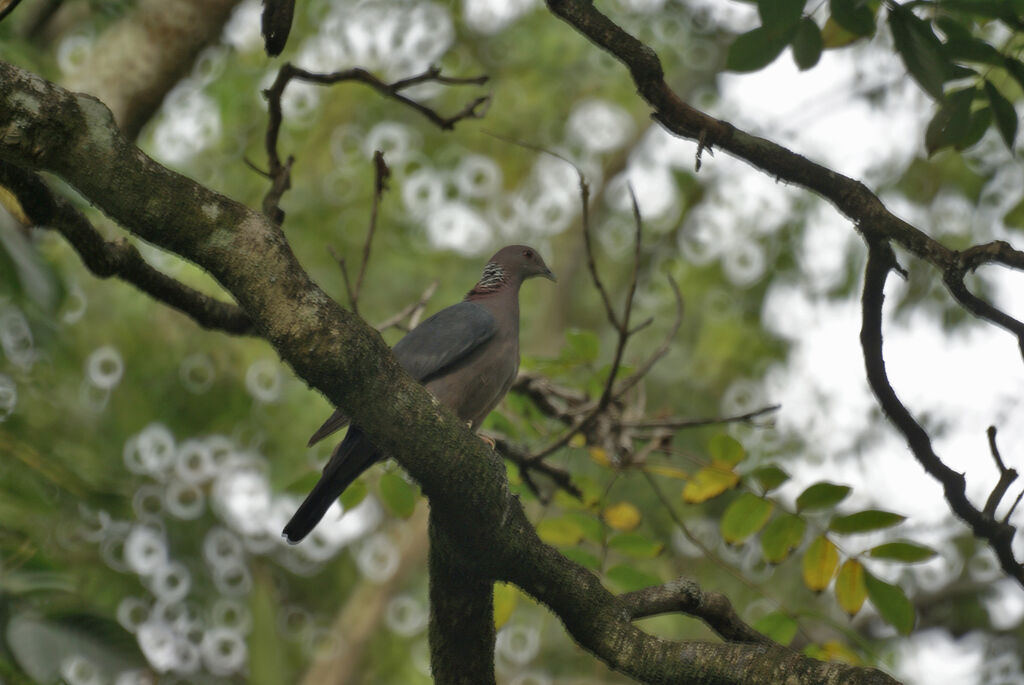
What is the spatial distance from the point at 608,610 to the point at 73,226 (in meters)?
2.31

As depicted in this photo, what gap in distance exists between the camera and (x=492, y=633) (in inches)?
136

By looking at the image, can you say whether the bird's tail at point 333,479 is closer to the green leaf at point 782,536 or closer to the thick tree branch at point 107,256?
the thick tree branch at point 107,256

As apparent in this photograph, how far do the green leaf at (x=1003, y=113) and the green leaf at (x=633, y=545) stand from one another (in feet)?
6.38

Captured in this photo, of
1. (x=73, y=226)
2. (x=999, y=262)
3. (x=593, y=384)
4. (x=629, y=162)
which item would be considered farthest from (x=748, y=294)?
(x=73, y=226)

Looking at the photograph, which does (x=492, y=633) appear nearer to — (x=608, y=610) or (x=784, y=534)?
(x=608, y=610)

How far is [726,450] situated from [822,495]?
571mm

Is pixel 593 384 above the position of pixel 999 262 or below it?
above

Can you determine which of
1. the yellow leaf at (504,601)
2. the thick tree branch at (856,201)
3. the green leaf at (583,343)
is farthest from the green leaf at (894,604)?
the green leaf at (583,343)

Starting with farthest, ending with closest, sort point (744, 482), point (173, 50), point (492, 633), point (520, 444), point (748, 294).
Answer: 1. point (748, 294)
2. point (173, 50)
3. point (520, 444)
4. point (744, 482)
5. point (492, 633)

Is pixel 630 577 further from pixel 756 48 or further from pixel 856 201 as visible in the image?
pixel 756 48

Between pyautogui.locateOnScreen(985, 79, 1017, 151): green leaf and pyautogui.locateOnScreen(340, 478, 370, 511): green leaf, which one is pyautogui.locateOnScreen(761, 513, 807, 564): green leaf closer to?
pyautogui.locateOnScreen(985, 79, 1017, 151): green leaf

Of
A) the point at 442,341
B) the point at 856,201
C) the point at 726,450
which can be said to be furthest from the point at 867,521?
the point at 442,341

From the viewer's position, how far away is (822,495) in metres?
3.60

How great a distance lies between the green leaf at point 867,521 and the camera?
11.6ft
